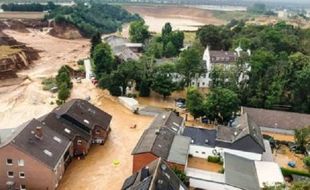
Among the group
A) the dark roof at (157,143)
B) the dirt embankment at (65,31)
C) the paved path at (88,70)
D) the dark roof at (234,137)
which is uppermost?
the dark roof at (157,143)

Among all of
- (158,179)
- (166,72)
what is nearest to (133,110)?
(166,72)

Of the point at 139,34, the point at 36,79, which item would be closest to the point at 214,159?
the point at 36,79

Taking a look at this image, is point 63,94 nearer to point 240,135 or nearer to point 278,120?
point 240,135

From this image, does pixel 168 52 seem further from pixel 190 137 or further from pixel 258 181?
pixel 258 181

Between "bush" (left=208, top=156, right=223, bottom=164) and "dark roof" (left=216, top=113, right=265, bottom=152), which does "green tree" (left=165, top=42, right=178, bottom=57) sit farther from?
"bush" (left=208, top=156, right=223, bottom=164)

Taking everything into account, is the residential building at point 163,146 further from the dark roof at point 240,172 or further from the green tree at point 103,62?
the green tree at point 103,62

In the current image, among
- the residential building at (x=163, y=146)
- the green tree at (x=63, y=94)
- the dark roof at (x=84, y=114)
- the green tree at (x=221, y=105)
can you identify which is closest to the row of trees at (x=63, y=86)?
the green tree at (x=63, y=94)
